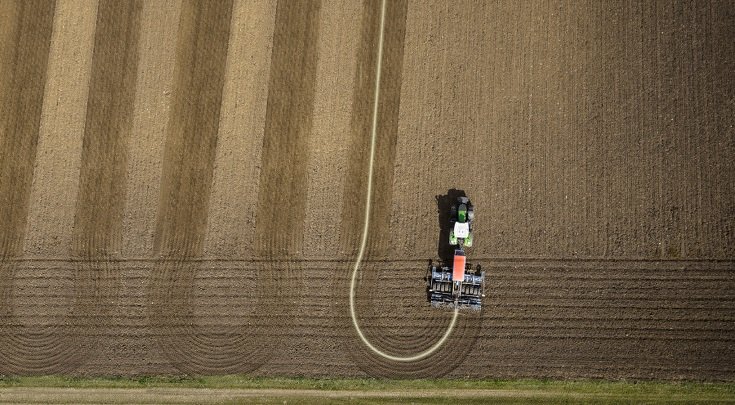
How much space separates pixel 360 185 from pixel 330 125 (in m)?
2.31

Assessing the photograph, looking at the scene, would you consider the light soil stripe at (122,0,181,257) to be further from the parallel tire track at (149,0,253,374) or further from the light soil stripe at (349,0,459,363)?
the light soil stripe at (349,0,459,363)

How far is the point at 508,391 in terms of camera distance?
16.8 metres

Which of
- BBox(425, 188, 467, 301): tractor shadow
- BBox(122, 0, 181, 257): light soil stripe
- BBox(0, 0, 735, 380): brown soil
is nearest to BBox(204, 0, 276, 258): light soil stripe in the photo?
BBox(0, 0, 735, 380): brown soil

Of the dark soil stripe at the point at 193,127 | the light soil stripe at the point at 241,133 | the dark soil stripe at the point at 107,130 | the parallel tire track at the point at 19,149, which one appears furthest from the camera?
the dark soil stripe at the point at 107,130

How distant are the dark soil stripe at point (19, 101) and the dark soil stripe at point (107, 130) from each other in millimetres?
1908

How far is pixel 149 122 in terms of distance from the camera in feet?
61.1

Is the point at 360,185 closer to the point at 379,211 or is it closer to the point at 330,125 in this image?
the point at 379,211

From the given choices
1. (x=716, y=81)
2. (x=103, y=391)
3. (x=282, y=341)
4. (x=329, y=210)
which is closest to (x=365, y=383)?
(x=282, y=341)

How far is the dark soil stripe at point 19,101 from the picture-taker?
18484mm

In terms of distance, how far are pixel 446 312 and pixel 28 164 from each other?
49.6 feet

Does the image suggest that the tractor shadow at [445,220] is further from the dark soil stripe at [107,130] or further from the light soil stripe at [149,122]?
the dark soil stripe at [107,130]

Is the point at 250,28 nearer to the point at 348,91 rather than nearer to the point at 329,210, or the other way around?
the point at 348,91

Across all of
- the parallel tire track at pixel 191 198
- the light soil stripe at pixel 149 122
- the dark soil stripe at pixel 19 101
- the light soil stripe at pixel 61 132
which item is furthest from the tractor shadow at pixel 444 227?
the dark soil stripe at pixel 19 101

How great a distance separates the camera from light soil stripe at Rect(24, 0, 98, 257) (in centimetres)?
1828
